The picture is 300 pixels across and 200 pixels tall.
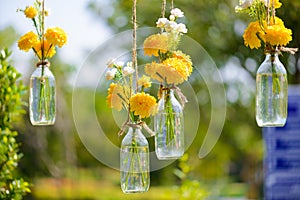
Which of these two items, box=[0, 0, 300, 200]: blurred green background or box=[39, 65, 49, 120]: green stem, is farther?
box=[0, 0, 300, 200]: blurred green background

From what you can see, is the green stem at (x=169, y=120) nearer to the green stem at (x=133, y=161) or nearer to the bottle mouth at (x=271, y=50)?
the green stem at (x=133, y=161)

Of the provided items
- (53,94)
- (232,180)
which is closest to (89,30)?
(53,94)

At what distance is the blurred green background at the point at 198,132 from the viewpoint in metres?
5.34

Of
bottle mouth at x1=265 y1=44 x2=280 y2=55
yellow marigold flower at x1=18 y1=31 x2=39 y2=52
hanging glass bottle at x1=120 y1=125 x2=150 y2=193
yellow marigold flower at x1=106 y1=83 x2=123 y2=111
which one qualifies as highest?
yellow marigold flower at x1=18 y1=31 x2=39 y2=52

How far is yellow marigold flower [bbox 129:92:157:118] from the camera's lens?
4.92 ft

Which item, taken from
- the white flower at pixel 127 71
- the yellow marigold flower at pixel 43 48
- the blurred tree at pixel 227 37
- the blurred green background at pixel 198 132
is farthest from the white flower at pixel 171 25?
the blurred tree at pixel 227 37

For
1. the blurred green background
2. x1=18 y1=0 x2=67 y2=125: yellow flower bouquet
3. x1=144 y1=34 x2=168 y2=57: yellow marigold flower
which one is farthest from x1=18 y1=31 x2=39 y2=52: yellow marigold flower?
the blurred green background

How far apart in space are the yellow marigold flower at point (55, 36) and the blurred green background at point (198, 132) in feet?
3.81

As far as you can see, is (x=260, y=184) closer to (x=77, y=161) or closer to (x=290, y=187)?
(x=77, y=161)

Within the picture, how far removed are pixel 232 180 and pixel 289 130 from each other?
1022 cm

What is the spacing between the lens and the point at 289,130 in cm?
367

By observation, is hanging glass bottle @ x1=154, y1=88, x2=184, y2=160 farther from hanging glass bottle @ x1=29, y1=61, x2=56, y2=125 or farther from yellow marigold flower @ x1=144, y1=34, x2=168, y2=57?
hanging glass bottle @ x1=29, y1=61, x2=56, y2=125

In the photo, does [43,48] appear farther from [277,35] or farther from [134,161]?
[277,35]

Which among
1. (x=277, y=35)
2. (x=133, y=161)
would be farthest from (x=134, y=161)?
(x=277, y=35)
